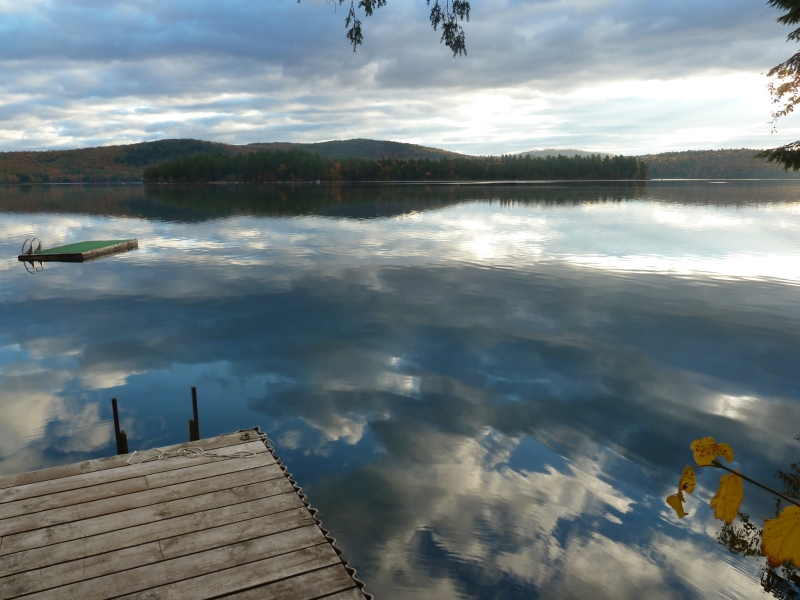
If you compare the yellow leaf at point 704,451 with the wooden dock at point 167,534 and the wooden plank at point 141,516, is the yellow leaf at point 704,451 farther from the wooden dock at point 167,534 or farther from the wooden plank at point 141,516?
the wooden plank at point 141,516

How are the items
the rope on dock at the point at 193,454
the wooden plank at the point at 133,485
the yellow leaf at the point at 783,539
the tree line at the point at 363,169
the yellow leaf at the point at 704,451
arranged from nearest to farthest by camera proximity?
1. the yellow leaf at the point at 783,539
2. the yellow leaf at the point at 704,451
3. the wooden plank at the point at 133,485
4. the rope on dock at the point at 193,454
5. the tree line at the point at 363,169

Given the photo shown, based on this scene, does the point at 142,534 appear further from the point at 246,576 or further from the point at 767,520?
the point at 767,520

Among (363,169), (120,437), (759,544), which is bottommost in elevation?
(759,544)

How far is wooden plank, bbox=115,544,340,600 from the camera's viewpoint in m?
4.73

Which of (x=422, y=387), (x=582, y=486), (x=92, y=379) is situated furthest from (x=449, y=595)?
(x=92, y=379)

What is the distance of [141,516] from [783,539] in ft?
19.2

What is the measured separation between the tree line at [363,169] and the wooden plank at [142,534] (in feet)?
573

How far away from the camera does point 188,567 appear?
5051mm

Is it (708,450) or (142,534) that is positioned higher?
(708,450)

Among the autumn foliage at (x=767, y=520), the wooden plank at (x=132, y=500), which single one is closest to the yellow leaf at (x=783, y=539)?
the autumn foliage at (x=767, y=520)

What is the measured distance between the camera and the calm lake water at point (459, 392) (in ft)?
22.2

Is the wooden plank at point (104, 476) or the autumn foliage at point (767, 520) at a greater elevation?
the autumn foliage at point (767, 520)

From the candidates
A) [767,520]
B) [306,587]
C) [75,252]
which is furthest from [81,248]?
[767,520]

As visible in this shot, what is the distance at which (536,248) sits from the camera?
3167 centimetres
